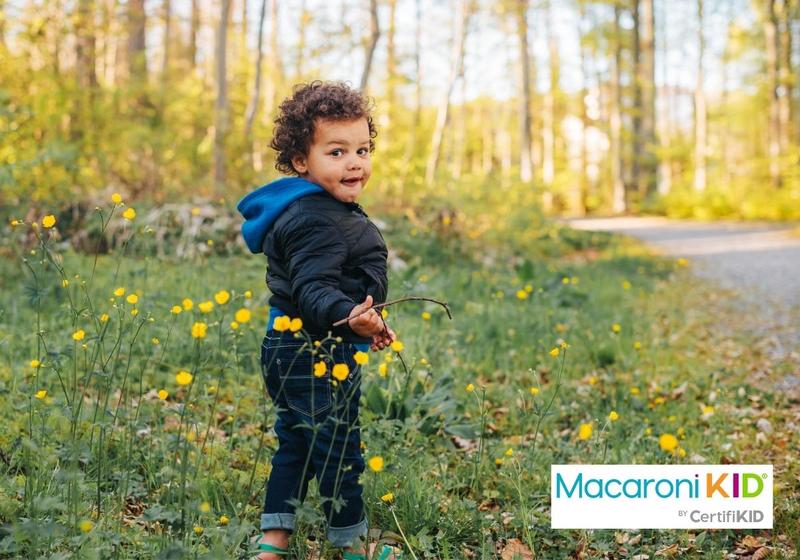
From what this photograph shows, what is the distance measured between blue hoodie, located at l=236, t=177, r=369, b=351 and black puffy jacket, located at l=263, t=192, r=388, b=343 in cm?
2

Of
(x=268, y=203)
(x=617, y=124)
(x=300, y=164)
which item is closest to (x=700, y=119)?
(x=617, y=124)

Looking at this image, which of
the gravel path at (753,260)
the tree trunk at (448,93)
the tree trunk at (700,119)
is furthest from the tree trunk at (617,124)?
the tree trunk at (448,93)

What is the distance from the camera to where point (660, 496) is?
2.74m

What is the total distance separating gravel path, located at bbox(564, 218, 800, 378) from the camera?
245 inches

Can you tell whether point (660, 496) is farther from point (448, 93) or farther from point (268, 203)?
point (448, 93)

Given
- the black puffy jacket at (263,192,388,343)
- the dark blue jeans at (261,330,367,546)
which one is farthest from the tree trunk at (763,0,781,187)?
the dark blue jeans at (261,330,367,546)

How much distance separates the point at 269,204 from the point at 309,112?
0.34 m

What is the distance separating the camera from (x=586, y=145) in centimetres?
3794

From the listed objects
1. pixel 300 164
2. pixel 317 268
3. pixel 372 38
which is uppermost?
pixel 372 38

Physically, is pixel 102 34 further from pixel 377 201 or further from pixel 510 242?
pixel 510 242

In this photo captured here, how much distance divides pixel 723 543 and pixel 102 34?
37.0ft

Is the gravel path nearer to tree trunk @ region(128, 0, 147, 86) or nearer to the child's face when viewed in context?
the child's face

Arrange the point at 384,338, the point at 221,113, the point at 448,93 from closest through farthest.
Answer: the point at 384,338 → the point at 221,113 → the point at 448,93

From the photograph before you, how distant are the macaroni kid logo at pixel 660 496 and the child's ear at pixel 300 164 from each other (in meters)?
1.42
